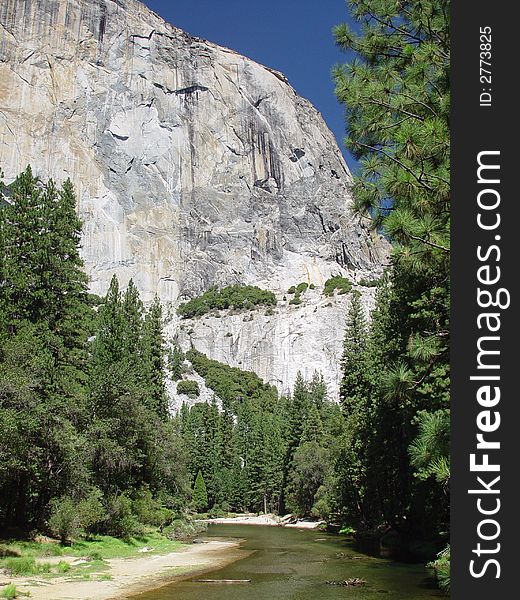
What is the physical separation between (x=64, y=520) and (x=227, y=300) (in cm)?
10377

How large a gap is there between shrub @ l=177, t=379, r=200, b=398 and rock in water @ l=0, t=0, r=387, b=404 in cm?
1696

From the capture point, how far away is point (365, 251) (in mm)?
145500

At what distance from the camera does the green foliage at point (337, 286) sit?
4785 inches

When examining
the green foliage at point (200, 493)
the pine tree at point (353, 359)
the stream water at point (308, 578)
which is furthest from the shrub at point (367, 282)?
the stream water at point (308, 578)

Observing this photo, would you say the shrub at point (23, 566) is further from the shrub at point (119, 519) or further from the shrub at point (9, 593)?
the shrub at point (119, 519)

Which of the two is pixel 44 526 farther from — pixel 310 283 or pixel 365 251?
pixel 365 251

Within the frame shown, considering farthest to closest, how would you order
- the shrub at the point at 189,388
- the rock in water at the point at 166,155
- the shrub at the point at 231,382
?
the rock in water at the point at 166,155, the shrub at the point at 231,382, the shrub at the point at 189,388

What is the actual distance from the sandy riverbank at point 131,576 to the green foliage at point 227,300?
311ft

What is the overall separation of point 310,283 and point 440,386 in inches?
4846

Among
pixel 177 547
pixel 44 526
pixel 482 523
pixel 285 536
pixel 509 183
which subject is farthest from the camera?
pixel 285 536

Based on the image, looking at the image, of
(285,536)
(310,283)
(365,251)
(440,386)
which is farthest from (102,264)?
(440,386)

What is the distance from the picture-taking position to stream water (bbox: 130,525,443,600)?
16641mm

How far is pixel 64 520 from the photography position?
76.6 ft

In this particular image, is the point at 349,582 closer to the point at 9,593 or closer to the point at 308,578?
the point at 308,578
